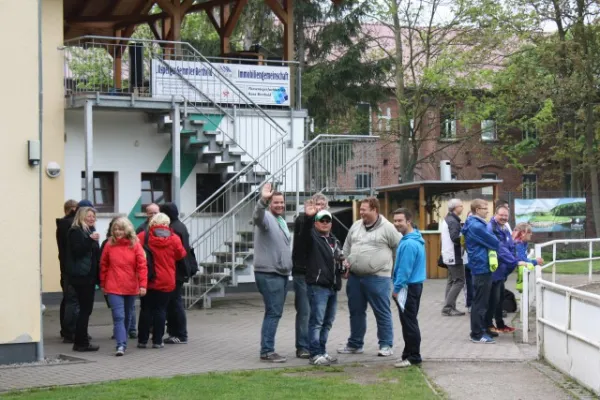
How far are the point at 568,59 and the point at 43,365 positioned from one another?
96.6ft

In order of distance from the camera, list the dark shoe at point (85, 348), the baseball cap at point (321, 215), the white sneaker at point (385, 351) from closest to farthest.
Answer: the baseball cap at point (321, 215) → the white sneaker at point (385, 351) → the dark shoe at point (85, 348)

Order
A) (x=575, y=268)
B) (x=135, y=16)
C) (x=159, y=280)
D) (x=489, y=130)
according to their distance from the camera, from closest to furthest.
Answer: (x=159, y=280)
(x=135, y=16)
(x=575, y=268)
(x=489, y=130)

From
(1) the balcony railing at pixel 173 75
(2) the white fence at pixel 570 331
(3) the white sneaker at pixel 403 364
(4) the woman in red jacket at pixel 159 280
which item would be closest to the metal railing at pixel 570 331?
(2) the white fence at pixel 570 331

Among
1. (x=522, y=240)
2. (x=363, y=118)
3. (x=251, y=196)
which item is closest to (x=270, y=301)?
(x=522, y=240)

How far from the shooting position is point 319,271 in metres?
11.6

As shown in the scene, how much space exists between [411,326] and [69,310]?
4.88m

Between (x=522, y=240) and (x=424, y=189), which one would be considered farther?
(x=424, y=189)

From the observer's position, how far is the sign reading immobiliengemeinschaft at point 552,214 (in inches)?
1334

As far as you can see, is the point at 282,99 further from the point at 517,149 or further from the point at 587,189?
the point at 587,189

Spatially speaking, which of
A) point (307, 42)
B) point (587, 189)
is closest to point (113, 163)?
point (307, 42)

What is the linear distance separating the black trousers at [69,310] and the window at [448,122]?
31.2 meters

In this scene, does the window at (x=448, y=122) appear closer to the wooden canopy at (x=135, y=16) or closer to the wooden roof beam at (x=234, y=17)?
the wooden canopy at (x=135, y=16)

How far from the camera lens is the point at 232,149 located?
821 inches

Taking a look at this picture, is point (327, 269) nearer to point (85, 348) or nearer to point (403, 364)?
point (403, 364)
